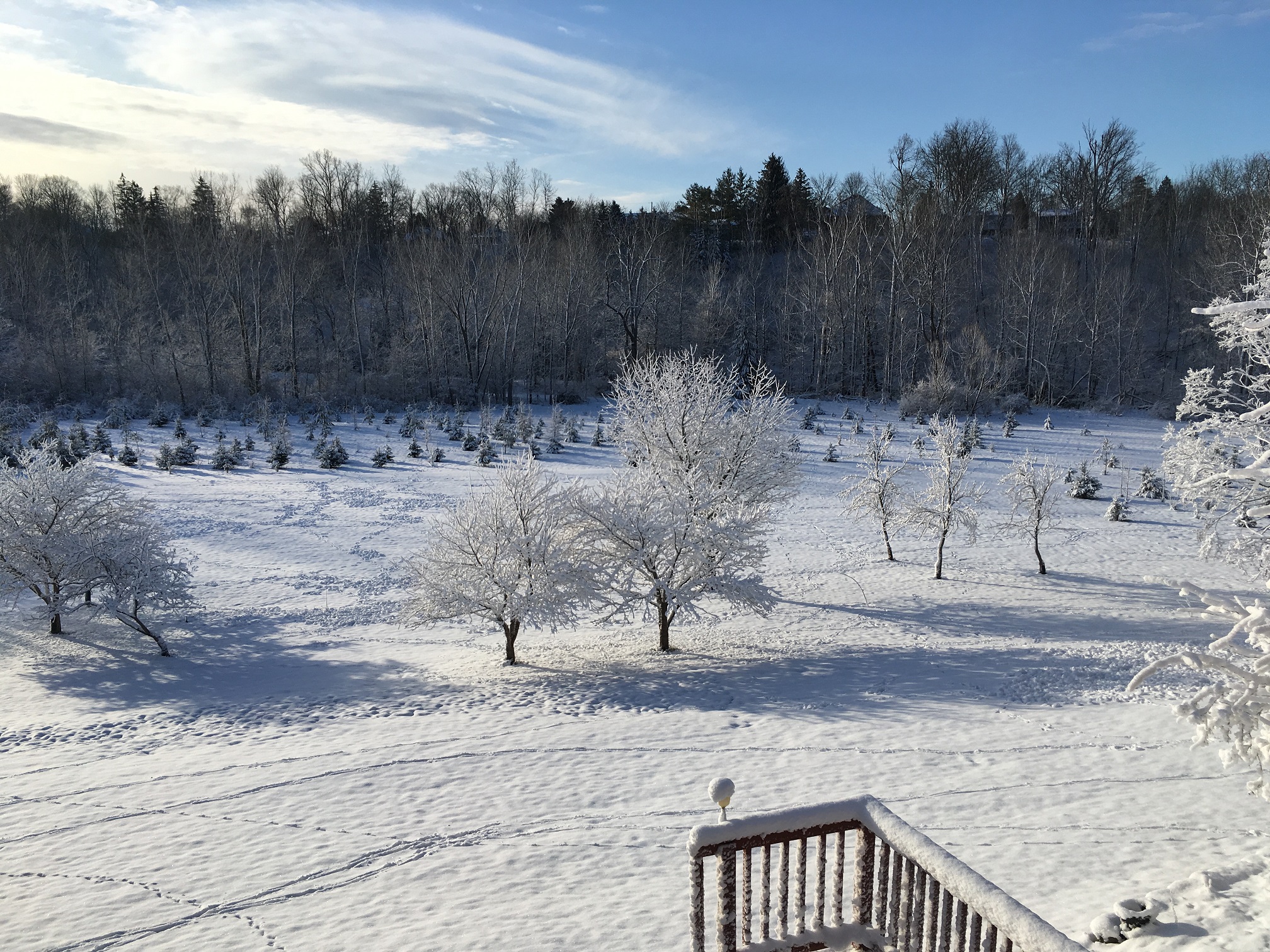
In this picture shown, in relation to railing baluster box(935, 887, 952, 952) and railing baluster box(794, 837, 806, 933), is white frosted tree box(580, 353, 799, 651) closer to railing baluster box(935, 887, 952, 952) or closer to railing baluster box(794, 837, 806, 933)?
railing baluster box(794, 837, 806, 933)

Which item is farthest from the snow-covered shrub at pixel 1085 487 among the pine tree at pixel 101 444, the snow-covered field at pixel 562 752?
the pine tree at pixel 101 444

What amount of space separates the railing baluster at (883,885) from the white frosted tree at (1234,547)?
1.93 metres

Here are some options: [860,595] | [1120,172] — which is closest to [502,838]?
[860,595]

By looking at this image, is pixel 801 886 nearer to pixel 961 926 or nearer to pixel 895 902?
pixel 895 902

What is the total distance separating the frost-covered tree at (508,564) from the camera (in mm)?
15336

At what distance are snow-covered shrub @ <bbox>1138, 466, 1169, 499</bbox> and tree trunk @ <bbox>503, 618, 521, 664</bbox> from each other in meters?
23.2

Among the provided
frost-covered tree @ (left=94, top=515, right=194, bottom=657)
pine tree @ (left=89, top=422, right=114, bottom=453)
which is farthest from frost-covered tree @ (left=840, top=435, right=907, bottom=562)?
pine tree @ (left=89, top=422, right=114, bottom=453)

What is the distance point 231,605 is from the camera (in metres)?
19.1

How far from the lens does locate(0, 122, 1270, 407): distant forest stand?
45.1 m

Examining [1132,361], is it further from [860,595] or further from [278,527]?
[278,527]

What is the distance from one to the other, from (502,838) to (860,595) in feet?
42.6

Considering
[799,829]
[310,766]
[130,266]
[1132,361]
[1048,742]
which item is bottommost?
[310,766]

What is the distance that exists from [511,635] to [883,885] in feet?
38.9

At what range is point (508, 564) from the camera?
50.8 ft
